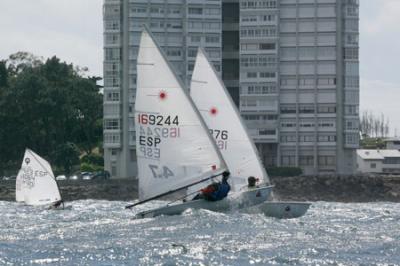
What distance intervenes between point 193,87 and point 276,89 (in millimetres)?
71893

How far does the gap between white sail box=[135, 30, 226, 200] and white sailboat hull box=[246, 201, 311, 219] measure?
109 inches

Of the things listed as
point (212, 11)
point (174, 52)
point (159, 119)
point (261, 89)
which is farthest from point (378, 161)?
point (159, 119)

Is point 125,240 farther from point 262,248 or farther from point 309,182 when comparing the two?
point 309,182

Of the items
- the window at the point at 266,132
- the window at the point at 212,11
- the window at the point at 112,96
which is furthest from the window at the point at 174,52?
the window at the point at 266,132

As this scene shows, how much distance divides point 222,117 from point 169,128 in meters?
7.13

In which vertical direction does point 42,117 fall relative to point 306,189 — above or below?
above

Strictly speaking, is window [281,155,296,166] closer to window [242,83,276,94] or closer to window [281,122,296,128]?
window [281,122,296,128]

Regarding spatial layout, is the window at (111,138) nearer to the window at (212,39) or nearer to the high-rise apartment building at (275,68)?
the high-rise apartment building at (275,68)

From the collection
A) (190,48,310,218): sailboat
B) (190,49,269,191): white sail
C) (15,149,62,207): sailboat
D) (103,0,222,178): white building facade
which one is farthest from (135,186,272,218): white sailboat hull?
(103,0,222,178): white building facade

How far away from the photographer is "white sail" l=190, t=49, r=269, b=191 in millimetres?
50750

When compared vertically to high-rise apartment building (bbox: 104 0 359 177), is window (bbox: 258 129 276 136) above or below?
below

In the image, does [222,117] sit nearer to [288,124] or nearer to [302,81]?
[302,81]

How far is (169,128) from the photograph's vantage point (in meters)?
45.0

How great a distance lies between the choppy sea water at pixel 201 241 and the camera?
30.0m
